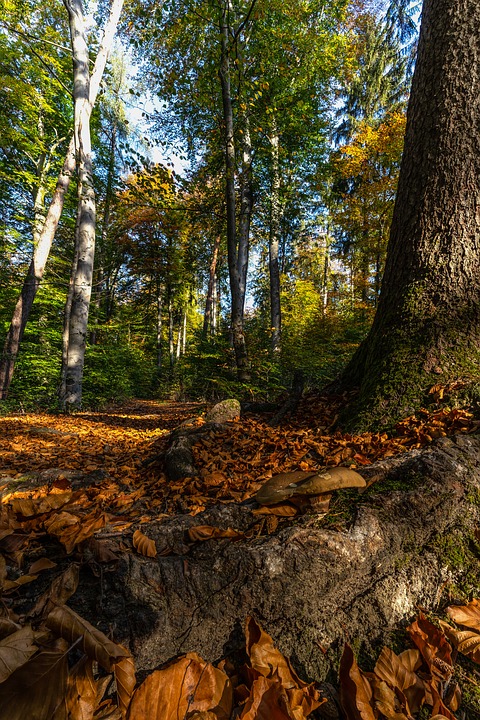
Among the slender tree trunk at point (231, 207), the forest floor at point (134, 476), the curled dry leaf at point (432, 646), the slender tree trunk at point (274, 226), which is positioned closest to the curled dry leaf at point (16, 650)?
the forest floor at point (134, 476)

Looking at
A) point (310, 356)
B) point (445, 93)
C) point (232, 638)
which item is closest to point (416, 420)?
point (232, 638)

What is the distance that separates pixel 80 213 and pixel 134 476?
7878 millimetres

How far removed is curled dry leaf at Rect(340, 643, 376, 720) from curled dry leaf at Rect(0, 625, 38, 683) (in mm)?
887

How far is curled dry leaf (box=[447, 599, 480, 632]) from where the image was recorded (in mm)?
1136

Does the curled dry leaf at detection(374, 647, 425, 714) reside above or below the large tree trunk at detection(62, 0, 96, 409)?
below

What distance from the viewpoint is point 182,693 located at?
0.89 m

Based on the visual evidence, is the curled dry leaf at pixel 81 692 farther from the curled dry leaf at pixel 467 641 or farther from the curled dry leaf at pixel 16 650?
the curled dry leaf at pixel 467 641

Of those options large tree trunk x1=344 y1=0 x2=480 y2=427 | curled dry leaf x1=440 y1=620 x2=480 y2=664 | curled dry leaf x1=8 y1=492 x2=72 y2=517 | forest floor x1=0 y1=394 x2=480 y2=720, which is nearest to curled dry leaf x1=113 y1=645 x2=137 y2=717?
forest floor x1=0 y1=394 x2=480 y2=720

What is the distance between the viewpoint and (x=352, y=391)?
3.04 metres

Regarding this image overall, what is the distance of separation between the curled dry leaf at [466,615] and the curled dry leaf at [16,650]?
1.37 m

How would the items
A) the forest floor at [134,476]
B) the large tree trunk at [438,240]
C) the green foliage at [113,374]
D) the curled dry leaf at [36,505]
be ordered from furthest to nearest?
the green foliage at [113,374] < the large tree trunk at [438,240] < the curled dry leaf at [36,505] < the forest floor at [134,476]

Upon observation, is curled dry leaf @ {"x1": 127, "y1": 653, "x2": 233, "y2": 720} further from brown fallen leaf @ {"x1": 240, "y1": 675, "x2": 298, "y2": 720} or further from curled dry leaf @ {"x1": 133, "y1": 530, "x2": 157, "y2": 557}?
curled dry leaf @ {"x1": 133, "y1": 530, "x2": 157, "y2": 557}

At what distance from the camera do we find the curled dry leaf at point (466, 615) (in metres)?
1.14

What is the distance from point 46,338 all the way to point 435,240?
13.6m
